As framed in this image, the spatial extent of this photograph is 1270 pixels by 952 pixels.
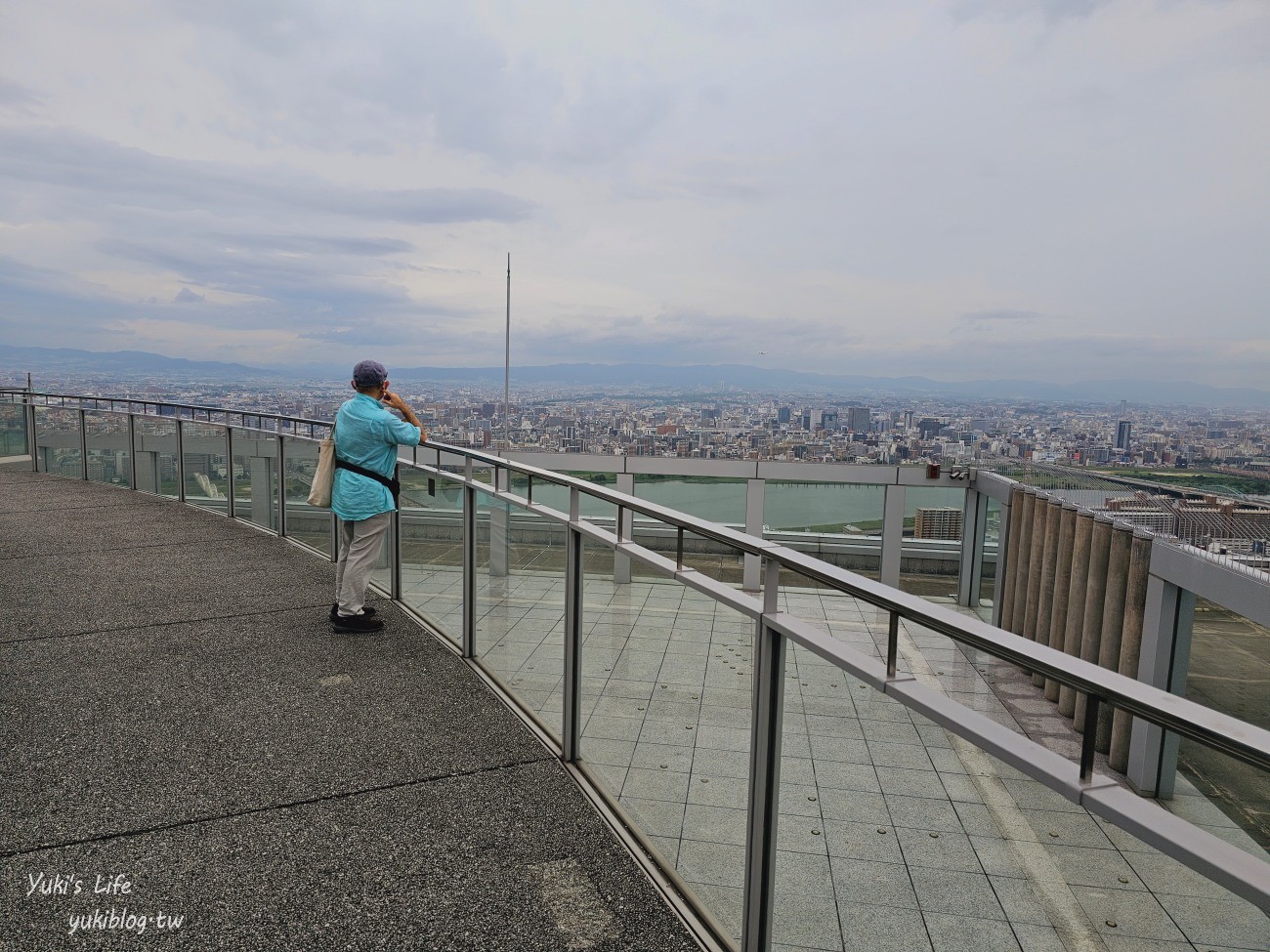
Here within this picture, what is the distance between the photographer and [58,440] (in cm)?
1271

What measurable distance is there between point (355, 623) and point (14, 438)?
11.2 meters

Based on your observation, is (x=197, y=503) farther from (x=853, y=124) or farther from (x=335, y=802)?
(x=853, y=124)

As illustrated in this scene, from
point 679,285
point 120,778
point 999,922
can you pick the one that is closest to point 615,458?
point 120,778

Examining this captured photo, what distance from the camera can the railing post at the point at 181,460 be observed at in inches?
411

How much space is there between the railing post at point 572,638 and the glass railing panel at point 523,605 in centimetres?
7

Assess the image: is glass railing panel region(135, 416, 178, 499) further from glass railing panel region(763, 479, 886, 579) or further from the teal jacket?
glass railing panel region(763, 479, 886, 579)

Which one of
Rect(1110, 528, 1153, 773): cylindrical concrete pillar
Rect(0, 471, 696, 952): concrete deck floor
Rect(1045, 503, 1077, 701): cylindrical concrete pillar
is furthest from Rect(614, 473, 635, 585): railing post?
Rect(1045, 503, 1077, 701): cylindrical concrete pillar

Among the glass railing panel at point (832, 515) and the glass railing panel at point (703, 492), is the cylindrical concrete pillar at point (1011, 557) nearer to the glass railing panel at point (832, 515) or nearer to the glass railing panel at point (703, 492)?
the glass railing panel at point (832, 515)

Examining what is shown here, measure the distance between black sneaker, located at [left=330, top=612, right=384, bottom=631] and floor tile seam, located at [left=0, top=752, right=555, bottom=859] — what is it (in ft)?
6.94

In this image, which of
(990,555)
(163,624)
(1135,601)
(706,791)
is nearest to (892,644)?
(706,791)

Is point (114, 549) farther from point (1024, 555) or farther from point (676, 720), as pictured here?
point (1024, 555)

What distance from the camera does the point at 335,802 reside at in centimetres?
332

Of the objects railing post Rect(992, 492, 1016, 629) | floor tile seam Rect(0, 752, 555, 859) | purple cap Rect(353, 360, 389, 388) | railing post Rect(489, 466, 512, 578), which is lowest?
railing post Rect(992, 492, 1016, 629)

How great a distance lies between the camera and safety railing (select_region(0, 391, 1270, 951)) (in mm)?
1401
